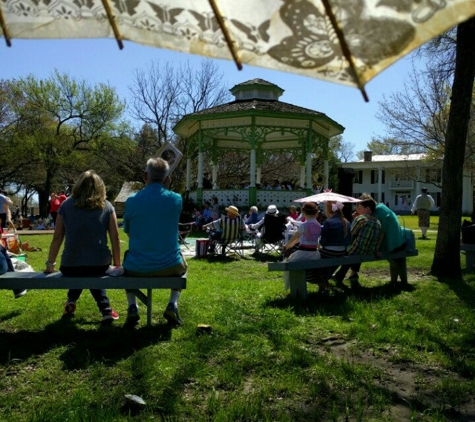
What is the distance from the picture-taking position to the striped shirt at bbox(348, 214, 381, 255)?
6.89 meters

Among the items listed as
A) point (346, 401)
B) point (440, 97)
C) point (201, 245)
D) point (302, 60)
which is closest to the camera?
point (302, 60)

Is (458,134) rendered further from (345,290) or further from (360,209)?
(345,290)

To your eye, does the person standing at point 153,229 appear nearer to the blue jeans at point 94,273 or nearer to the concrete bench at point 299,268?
the blue jeans at point 94,273

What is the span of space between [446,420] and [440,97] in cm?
2317

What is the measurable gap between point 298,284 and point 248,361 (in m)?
2.38

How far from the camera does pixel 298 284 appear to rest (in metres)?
6.04

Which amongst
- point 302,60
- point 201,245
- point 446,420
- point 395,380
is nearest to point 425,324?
point 395,380

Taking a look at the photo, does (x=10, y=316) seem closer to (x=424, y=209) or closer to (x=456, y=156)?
(x=456, y=156)

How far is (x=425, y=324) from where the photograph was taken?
498cm

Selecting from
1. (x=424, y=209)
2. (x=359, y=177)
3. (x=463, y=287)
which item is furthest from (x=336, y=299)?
(x=359, y=177)

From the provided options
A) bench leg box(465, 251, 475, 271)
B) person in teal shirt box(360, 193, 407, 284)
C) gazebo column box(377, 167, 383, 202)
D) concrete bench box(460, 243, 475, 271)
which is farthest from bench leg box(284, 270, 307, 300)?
gazebo column box(377, 167, 383, 202)

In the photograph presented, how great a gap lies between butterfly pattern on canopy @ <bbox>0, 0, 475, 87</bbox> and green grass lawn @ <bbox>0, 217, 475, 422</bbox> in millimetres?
2063

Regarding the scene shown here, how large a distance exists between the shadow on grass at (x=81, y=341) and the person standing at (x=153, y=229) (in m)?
0.31

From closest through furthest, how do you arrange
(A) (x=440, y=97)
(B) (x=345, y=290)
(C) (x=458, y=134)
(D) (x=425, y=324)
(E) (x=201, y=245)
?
(D) (x=425, y=324), (B) (x=345, y=290), (C) (x=458, y=134), (E) (x=201, y=245), (A) (x=440, y=97)
